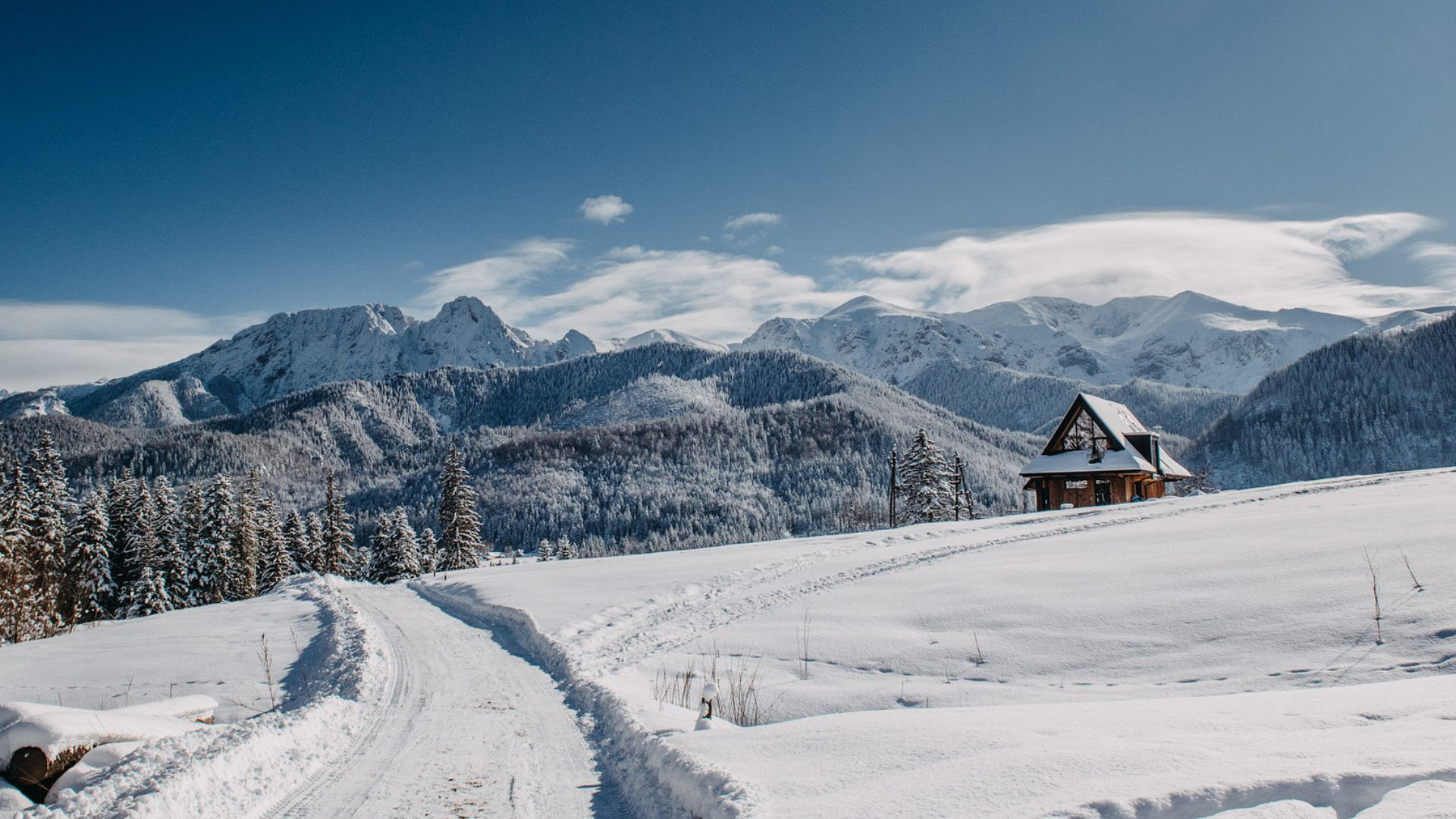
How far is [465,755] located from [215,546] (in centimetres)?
4385

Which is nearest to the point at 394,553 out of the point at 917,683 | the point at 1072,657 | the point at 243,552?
the point at 243,552

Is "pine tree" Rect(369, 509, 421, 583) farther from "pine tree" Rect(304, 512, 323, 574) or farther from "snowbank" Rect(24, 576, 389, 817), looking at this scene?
"snowbank" Rect(24, 576, 389, 817)

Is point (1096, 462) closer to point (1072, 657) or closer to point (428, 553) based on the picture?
point (1072, 657)

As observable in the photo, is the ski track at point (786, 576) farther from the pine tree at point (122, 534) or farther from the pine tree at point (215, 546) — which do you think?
the pine tree at point (215, 546)

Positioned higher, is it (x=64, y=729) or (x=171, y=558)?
Result: (x=64, y=729)

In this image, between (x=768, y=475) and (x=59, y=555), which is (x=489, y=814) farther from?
(x=768, y=475)

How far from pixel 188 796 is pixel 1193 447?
19664cm

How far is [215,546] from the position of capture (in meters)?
42.2

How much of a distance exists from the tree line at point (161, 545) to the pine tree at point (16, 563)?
49mm

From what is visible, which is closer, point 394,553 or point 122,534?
point 122,534

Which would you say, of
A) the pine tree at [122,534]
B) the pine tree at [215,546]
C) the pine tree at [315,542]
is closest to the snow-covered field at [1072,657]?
the pine tree at [122,534]

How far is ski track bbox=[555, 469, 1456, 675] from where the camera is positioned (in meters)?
13.3

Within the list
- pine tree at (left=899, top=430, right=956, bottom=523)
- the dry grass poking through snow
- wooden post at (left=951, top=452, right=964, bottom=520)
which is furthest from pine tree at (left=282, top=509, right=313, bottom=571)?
the dry grass poking through snow

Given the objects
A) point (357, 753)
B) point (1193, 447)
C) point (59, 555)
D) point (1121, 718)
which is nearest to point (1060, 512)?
point (1121, 718)
